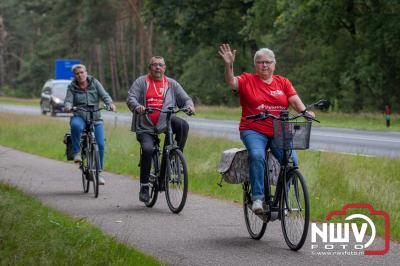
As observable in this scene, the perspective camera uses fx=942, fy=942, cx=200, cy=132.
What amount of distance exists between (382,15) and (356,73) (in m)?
2.66

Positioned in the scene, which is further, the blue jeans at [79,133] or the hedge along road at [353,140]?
the hedge along road at [353,140]

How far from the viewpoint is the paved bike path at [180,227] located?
781 centimetres

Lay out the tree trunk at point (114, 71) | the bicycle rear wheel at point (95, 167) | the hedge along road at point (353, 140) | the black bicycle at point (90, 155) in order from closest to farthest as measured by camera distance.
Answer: the bicycle rear wheel at point (95, 167) → the black bicycle at point (90, 155) → the hedge along road at point (353, 140) → the tree trunk at point (114, 71)

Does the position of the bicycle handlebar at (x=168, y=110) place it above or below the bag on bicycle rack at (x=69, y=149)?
above

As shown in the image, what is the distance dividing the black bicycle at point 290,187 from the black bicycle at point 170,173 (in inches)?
89.0

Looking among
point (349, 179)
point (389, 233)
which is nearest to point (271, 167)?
point (389, 233)

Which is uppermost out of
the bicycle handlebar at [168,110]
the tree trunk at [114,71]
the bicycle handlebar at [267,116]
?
the bicycle handlebar at [267,116]

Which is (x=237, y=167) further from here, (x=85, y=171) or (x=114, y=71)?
(x=114, y=71)

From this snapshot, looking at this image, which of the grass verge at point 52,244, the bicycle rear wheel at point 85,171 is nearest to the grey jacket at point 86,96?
the bicycle rear wheel at point 85,171

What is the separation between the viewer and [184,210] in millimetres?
11086

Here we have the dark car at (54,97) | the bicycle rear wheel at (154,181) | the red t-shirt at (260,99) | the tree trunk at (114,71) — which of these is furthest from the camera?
the tree trunk at (114,71)

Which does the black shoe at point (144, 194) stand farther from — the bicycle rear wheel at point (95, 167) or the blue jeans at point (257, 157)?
the blue jeans at point (257, 157)

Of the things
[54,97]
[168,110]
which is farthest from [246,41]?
[168,110]

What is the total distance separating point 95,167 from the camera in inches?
503
